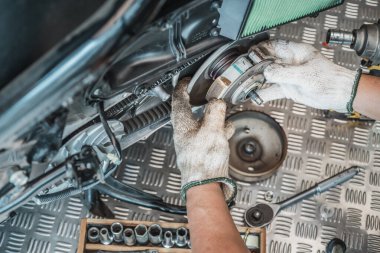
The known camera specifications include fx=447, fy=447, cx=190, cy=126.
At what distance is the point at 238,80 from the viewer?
3.62 feet

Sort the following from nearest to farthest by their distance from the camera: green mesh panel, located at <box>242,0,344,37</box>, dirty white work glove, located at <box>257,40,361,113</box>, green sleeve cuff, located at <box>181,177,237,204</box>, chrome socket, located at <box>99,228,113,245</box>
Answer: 1. green mesh panel, located at <box>242,0,344,37</box>
2. green sleeve cuff, located at <box>181,177,237,204</box>
3. dirty white work glove, located at <box>257,40,361,113</box>
4. chrome socket, located at <box>99,228,113,245</box>

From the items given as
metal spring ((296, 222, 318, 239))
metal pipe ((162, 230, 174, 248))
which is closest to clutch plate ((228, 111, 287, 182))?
metal spring ((296, 222, 318, 239))

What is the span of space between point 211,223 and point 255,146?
24.7 inches

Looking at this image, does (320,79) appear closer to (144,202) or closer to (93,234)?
(144,202)

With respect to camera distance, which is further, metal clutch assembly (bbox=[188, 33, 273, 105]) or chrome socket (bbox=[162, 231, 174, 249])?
chrome socket (bbox=[162, 231, 174, 249])

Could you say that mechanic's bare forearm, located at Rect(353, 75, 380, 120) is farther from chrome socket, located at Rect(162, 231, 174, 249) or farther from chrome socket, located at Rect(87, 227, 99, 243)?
chrome socket, located at Rect(87, 227, 99, 243)

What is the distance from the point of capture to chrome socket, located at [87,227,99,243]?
1.32 m

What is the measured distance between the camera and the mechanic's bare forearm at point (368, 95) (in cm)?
119

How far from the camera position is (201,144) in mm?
1076

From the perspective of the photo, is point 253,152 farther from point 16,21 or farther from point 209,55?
point 16,21

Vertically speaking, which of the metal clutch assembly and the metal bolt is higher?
the metal clutch assembly

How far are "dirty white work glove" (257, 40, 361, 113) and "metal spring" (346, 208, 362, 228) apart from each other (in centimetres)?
47

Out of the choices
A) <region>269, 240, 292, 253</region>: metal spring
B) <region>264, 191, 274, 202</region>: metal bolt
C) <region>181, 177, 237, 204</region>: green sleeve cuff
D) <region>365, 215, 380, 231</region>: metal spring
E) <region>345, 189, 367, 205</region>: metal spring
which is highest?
<region>345, 189, 367, 205</region>: metal spring

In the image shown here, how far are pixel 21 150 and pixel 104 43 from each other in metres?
0.24
